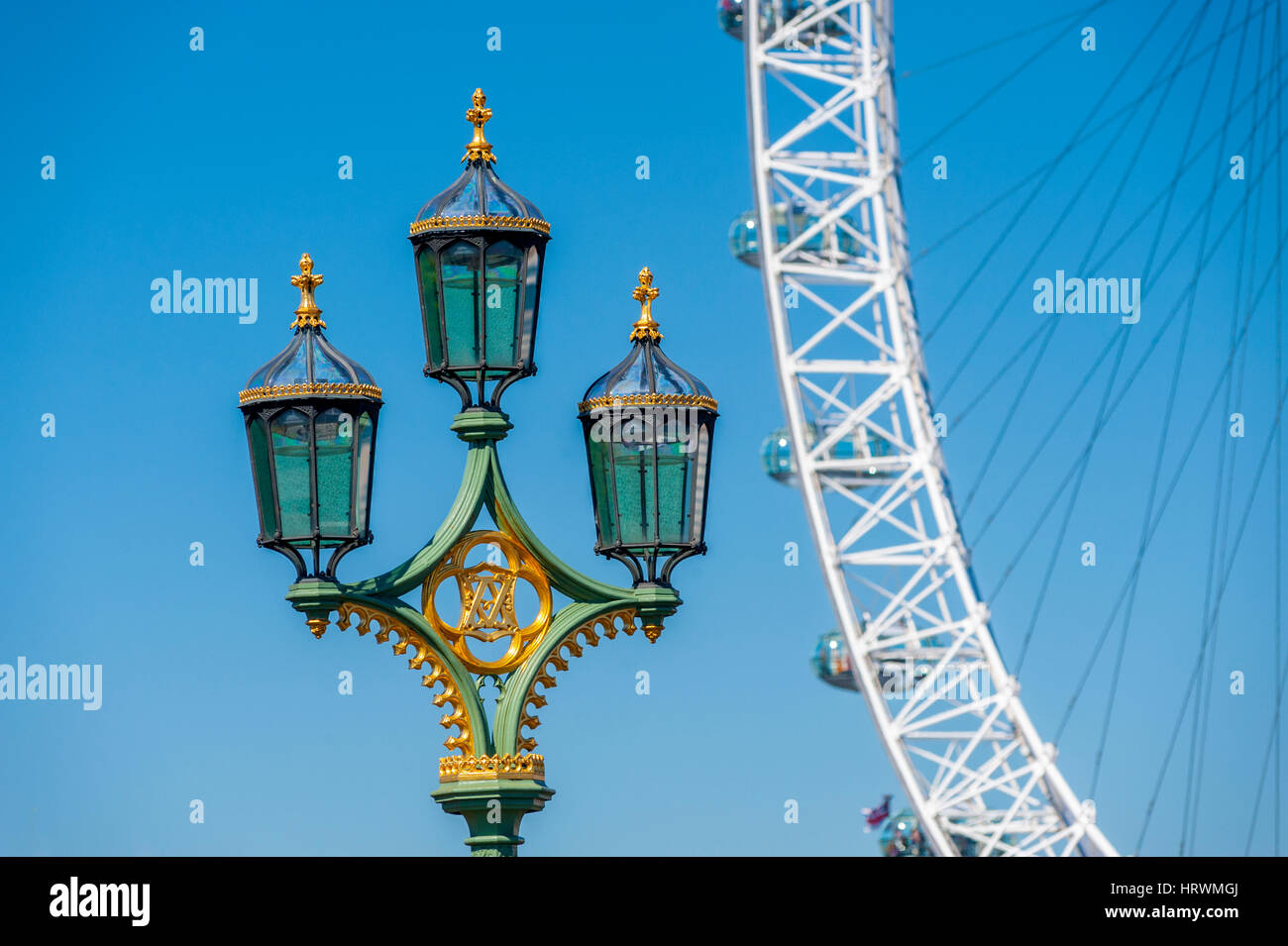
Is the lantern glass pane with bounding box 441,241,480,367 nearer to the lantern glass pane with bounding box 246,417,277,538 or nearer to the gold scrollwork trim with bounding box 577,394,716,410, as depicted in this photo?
the gold scrollwork trim with bounding box 577,394,716,410

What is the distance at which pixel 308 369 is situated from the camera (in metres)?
11.8

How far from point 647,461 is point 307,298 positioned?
1541mm

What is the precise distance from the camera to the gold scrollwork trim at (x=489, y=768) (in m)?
11.6

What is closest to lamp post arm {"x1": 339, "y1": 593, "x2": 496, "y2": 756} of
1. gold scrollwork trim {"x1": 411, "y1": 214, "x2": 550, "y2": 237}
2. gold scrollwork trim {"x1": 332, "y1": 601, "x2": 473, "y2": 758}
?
gold scrollwork trim {"x1": 332, "y1": 601, "x2": 473, "y2": 758}

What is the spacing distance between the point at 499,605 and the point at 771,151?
19.9 metres

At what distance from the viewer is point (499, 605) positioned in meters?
11.8

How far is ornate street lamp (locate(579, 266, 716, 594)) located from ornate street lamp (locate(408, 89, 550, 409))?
1.31 feet

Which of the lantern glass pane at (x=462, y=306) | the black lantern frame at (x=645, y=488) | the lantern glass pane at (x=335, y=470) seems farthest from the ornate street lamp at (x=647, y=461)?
the lantern glass pane at (x=335, y=470)

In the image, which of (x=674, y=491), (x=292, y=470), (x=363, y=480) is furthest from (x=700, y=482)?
(x=292, y=470)

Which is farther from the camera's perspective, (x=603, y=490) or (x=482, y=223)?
(x=603, y=490)

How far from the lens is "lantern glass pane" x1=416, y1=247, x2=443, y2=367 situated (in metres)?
12.1

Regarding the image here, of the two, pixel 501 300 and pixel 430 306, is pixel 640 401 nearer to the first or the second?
pixel 501 300
